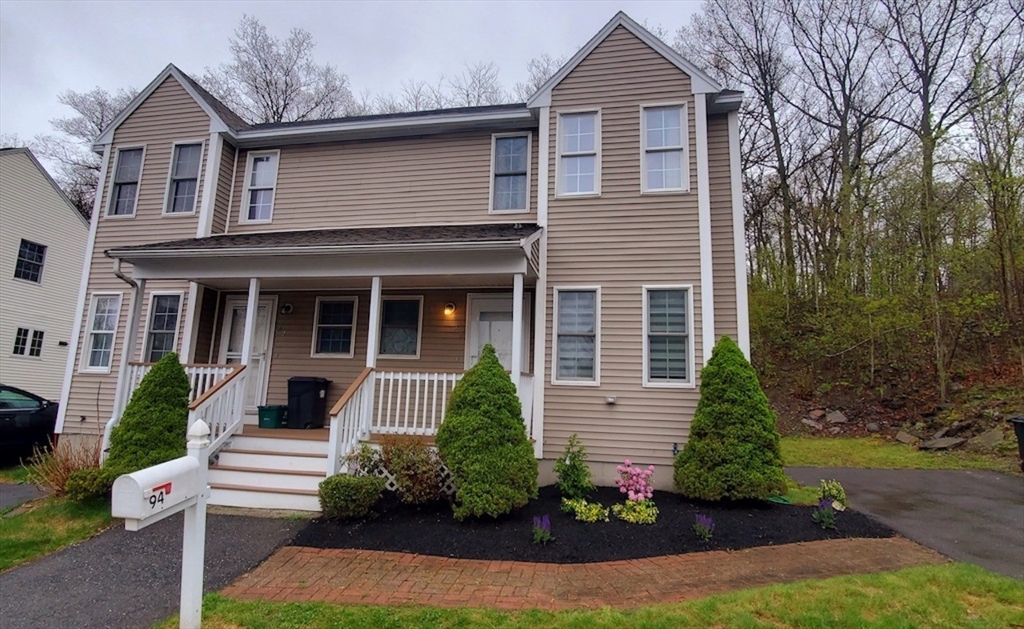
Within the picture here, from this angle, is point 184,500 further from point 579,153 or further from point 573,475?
point 579,153

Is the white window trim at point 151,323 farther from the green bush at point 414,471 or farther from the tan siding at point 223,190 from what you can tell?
the green bush at point 414,471

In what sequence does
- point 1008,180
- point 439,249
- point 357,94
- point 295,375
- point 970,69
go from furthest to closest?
point 357,94 → point 970,69 → point 1008,180 → point 295,375 → point 439,249

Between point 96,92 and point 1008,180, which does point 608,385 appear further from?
point 96,92

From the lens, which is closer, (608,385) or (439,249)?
(439,249)

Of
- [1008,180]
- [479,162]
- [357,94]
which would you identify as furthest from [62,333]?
[1008,180]

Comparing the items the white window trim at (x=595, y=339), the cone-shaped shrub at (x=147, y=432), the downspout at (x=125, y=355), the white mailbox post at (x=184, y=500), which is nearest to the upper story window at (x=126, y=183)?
the downspout at (x=125, y=355)

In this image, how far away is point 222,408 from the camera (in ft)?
23.5

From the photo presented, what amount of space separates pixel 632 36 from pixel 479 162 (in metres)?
3.47

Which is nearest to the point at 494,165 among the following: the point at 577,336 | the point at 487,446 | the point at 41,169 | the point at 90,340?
the point at 577,336

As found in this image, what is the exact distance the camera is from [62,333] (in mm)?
17281

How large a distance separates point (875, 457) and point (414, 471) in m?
9.56

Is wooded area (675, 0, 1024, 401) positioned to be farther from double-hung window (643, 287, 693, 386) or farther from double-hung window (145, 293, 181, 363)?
double-hung window (145, 293, 181, 363)

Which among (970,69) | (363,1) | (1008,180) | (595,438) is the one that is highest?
(363,1)

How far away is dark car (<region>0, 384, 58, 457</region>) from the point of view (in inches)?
361
